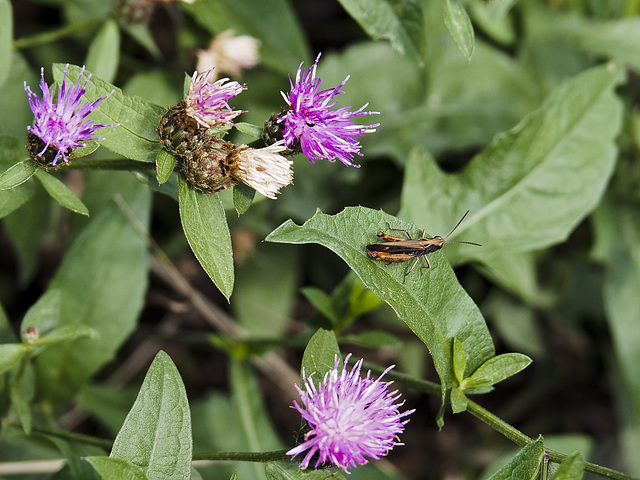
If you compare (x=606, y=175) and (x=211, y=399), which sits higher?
(x=606, y=175)

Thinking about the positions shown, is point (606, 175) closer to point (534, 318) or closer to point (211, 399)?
point (534, 318)

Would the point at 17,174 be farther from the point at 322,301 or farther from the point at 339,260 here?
the point at 339,260

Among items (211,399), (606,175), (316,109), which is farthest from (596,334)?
(316,109)

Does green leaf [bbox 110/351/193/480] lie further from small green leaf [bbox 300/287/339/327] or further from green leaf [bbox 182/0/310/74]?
green leaf [bbox 182/0/310/74]

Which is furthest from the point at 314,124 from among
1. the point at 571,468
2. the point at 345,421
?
the point at 571,468

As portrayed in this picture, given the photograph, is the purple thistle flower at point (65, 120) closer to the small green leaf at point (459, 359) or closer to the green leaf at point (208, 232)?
the green leaf at point (208, 232)

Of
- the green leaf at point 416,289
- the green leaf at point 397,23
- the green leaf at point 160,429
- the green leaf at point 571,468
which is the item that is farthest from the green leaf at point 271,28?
the green leaf at point 571,468
